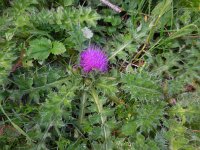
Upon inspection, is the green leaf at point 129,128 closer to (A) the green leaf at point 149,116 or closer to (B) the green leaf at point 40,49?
(A) the green leaf at point 149,116

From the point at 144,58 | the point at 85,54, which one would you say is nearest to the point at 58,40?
the point at 85,54

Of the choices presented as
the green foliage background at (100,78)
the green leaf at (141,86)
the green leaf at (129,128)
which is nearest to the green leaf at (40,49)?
the green foliage background at (100,78)

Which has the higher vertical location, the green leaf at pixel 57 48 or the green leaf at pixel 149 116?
the green leaf at pixel 57 48

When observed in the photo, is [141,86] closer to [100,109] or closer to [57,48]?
[100,109]

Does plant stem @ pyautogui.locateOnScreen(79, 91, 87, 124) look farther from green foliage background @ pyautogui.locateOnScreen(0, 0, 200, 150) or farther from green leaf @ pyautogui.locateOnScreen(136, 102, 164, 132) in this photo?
green leaf @ pyautogui.locateOnScreen(136, 102, 164, 132)

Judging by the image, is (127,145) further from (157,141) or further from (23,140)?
(23,140)
